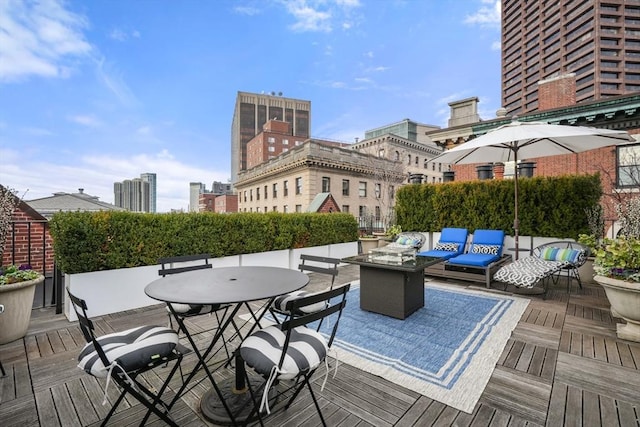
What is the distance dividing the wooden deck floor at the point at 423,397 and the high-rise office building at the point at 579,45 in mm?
46718

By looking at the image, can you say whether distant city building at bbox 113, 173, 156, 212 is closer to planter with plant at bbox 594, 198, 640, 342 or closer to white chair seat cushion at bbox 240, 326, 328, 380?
white chair seat cushion at bbox 240, 326, 328, 380

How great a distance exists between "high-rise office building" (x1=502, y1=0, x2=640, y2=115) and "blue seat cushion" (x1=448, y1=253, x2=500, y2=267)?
44.0 metres

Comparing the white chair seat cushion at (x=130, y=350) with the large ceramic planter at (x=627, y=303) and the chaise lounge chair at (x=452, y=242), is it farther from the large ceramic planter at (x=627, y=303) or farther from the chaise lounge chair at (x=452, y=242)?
the chaise lounge chair at (x=452, y=242)

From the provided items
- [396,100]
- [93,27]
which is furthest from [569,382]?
[396,100]

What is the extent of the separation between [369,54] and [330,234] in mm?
16837

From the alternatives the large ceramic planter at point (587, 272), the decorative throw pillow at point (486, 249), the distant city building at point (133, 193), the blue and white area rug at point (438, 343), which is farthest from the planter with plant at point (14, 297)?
the distant city building at point (133, 193)

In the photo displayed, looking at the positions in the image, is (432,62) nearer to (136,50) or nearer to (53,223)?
(136,50)

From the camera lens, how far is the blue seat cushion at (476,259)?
5.02m

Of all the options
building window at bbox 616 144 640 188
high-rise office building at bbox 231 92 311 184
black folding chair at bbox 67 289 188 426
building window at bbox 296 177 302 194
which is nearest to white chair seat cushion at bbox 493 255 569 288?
black folding chair at bbox 67 289 188 426

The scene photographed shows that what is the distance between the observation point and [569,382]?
217 centimetres

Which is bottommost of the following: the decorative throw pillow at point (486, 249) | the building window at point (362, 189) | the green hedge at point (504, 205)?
the decorative throw pillow at point (486, 249)

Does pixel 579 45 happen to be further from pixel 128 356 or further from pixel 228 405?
pixel 128 356

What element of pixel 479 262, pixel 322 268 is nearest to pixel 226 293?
pixel 322 268

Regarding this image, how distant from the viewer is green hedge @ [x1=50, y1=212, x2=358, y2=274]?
371 cm
